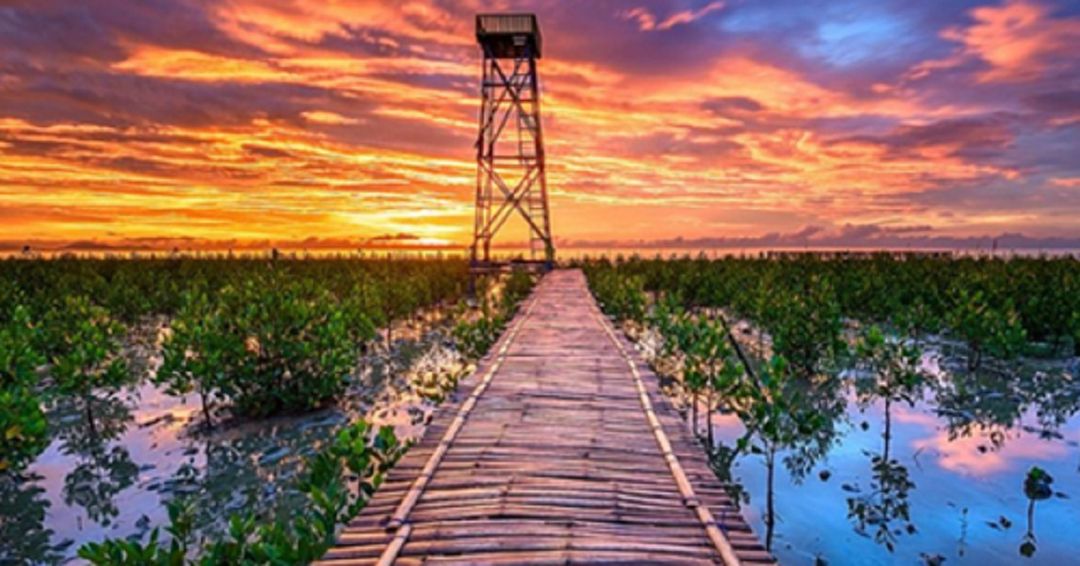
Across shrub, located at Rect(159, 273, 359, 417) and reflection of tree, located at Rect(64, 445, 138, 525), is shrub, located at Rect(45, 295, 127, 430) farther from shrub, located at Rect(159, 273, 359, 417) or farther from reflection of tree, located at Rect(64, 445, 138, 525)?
reflection of tree, located at Rect(64, 445, 138, 525)

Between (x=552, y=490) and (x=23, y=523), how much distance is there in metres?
6.16

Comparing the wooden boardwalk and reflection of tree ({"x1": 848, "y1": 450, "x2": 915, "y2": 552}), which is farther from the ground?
the wooden boardwalk

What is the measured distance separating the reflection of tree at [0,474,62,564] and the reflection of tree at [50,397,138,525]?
1.08 ft

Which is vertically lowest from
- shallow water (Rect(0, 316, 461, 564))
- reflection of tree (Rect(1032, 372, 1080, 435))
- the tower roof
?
shallow water (Rect(0, 316, 461, 564))

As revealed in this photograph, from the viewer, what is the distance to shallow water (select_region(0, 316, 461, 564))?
639 cm

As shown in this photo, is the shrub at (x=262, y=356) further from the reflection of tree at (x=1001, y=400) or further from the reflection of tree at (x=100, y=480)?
the reflection of tree at (x=1001, y=400)

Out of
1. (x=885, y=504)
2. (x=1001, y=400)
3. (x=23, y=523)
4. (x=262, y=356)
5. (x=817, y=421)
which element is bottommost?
(x=23, y=523)

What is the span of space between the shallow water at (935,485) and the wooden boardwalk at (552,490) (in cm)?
194

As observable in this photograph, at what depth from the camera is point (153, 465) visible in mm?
7992

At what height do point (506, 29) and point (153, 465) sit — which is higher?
point (506, 29)

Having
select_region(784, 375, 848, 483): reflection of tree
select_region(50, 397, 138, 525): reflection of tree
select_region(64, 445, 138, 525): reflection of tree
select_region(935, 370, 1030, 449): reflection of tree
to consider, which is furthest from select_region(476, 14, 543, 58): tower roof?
select_region(64, 445, 138, 525): reflection of tree

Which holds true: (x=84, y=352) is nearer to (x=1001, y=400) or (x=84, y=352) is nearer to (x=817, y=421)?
(x=817, y=421)

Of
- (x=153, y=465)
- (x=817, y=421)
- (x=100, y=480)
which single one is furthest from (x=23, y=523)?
(x=817, y=421)

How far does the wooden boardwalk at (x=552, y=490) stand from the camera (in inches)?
138
